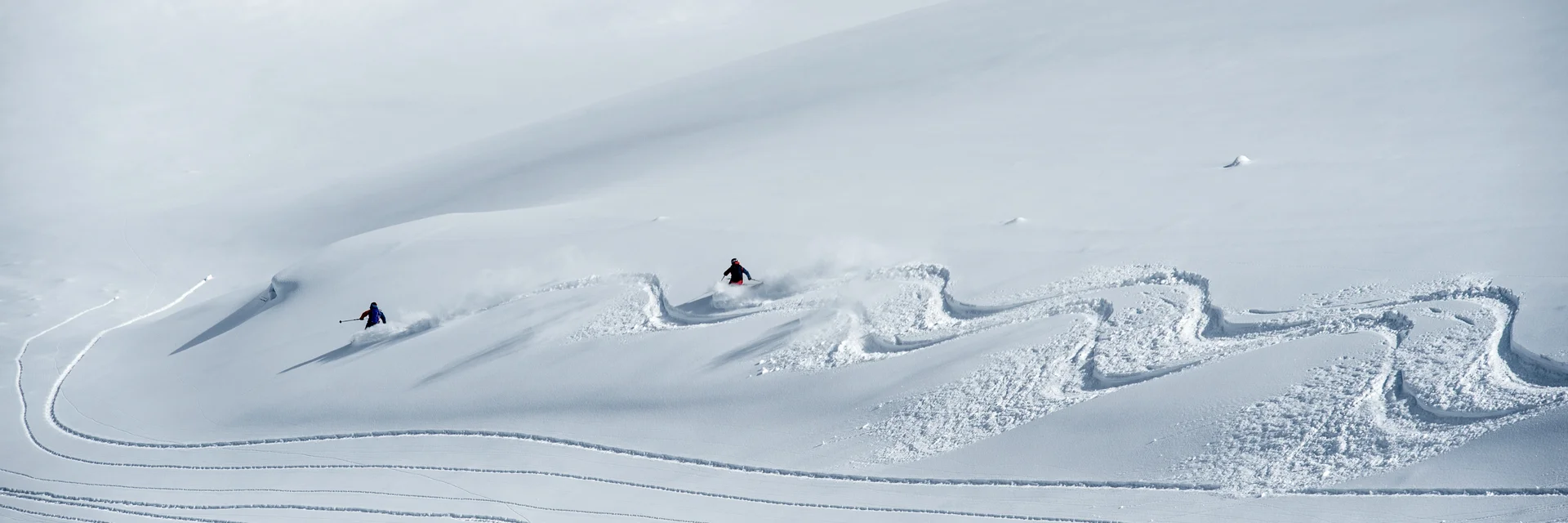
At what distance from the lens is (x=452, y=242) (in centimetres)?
2261

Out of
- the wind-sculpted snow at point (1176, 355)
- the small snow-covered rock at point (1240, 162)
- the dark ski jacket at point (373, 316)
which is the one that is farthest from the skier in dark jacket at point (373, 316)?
the small snow-covered rock at point (1240, 162)

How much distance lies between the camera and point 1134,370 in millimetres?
14188

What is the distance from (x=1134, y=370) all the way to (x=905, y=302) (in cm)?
394

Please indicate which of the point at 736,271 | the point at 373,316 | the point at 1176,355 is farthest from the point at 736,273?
the point at 1176,355

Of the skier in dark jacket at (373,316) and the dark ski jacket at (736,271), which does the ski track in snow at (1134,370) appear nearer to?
the dark ski jacket at (736,271)

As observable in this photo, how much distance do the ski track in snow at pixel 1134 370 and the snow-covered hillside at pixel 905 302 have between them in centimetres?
6

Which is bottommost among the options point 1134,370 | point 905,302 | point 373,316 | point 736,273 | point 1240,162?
point 1134,370

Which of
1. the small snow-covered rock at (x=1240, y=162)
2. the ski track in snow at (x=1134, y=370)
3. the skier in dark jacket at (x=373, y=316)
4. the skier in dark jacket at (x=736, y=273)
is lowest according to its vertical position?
the ski track in snow at (x=1134, y=370)

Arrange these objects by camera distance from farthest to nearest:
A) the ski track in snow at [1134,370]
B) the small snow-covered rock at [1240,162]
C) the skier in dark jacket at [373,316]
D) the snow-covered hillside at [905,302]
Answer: the skier in dark jacket at [373,316], the small snow-covered rock at [1240,162], the snow-covered hillside at [905,302], the ski track in snow at [1134,370]

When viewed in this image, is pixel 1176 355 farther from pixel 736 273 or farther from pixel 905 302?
pixel 736 273

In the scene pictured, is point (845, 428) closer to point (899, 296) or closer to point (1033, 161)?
point (899, 296)

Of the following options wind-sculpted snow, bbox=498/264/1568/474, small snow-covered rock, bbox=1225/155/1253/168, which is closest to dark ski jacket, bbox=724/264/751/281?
wind-sculpted snow, bbox=498/264/1568/474

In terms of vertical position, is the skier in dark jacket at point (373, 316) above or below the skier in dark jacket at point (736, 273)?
above

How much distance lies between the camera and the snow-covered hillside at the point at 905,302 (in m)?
13.0
